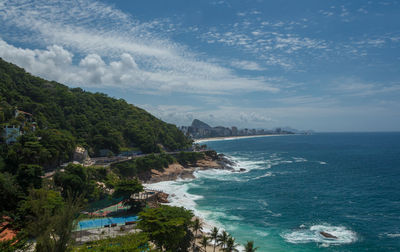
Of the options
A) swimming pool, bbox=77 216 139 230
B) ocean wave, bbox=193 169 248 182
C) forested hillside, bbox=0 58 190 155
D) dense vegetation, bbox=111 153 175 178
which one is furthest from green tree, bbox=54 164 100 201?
ocean wave, bbox=193 169 248 182

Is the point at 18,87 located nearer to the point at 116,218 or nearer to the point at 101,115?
the point at 101,115

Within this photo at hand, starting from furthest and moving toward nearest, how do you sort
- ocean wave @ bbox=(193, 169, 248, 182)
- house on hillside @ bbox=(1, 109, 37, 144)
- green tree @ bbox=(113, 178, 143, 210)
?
1. ocean wave @ bbox=(193, 169, 248, 182)
2. house on hillside @ bbox=(1, 109, 37, 144)
3. green tree @ bbox=(113, 178, 143, 210)

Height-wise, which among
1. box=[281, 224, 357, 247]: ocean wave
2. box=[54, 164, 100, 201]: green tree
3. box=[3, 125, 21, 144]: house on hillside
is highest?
box=[3, 125, 21, 144]: house on hillside

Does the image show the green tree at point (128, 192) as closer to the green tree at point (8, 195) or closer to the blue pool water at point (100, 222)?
the blue pool water at point (100, 222)

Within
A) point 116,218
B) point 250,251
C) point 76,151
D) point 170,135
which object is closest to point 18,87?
point 76,151

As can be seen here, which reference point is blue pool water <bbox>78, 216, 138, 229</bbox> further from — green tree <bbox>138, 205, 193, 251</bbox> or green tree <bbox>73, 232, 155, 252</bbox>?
green tree <bbox>73, 232, 155, 252</bbox>

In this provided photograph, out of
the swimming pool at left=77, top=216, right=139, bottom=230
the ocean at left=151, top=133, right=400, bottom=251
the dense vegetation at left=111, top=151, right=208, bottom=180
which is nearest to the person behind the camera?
the swimming pool at left=77, top=216, right=139, bottom=230

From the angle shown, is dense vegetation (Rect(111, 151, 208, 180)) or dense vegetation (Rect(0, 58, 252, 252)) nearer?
dense vegetation (Rect(0, 58, 252, 252))

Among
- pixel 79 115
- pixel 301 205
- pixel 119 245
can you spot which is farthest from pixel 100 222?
pixel 79 115
